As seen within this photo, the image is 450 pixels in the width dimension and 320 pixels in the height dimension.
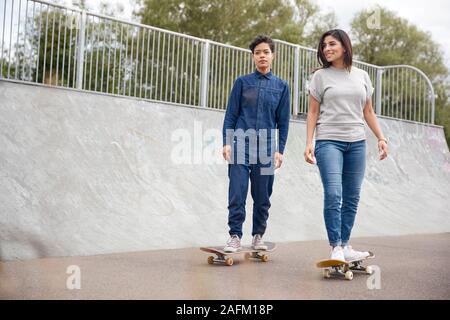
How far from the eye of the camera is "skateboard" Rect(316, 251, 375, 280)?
3.66 metres

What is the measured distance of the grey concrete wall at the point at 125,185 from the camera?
491 cm

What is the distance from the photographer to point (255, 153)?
4617mm

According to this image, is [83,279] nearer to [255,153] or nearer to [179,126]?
[255,153]

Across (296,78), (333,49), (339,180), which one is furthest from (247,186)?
(296,78)

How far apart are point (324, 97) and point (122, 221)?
2582 millimetres

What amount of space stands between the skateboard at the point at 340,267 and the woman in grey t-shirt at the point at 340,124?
9cm

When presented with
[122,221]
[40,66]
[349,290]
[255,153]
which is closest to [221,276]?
[349,290]

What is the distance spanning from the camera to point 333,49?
3953mm

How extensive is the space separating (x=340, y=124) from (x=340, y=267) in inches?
42.6

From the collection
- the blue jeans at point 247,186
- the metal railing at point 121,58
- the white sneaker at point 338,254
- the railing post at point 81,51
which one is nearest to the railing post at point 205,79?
the metal railing at point 121,58

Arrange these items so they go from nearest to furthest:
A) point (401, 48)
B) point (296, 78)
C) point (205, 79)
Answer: point (205, 79) → point (296, 78) → point (401, 48)

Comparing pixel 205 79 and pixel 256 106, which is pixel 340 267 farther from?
pixel 205 79

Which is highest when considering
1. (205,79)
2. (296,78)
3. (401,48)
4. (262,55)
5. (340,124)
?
(401,48)

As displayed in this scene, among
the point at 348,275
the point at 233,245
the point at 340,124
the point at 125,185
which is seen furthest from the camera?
the point at 125,185
